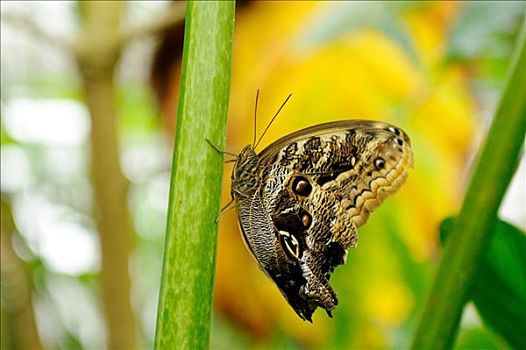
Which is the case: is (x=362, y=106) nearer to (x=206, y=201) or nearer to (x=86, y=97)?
(x=86, y=97)

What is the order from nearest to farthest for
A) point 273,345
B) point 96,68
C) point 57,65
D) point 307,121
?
point 96,68
point 307,121
point 273,345
point 57,65

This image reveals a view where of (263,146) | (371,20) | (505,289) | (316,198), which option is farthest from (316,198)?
(263,146)

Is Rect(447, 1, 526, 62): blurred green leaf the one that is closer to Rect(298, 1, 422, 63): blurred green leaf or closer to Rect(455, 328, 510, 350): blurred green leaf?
Rect(298, 1, 422, 63): blurred green leaf

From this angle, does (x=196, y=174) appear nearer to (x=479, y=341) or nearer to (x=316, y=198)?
(x=316, y=198)

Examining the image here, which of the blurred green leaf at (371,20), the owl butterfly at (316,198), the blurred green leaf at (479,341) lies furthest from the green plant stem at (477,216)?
the blurred green leaf at (371,20)

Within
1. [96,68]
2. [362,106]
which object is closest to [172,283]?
[96,68]

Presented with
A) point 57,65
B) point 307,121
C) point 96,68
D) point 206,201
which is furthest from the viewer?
point 57,65
